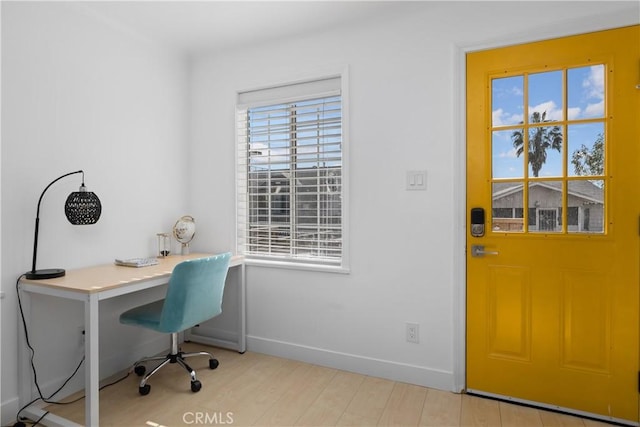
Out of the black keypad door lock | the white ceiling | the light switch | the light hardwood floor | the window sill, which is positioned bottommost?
the light hardwood floor

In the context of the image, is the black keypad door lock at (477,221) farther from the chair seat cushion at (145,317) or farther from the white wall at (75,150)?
the white wall at (75,150)

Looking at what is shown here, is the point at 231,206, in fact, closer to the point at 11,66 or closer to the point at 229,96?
the point at 229,96

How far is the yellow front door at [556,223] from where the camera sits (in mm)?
1909

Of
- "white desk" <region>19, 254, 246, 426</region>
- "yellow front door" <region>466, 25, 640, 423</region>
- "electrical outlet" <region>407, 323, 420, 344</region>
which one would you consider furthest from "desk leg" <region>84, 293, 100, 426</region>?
"yellow front door" <region>466, 25, 640, 423</region>

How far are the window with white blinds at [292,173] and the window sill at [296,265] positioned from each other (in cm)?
5

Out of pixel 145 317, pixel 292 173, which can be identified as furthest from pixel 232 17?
pixel 145 317

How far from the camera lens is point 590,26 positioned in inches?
Result: 76.9

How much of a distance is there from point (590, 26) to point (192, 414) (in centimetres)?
302

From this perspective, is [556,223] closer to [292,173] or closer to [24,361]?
[292,173]

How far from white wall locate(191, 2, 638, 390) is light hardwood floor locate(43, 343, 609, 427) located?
19 cm

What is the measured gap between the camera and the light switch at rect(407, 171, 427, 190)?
2.31 metres

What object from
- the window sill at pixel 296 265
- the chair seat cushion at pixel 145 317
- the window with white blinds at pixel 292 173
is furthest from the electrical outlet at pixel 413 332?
the chair seat cushion at pixel 145 317

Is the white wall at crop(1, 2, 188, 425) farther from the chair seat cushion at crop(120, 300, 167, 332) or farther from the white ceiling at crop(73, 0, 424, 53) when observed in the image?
the chair seat cushion at crop(120, 300, 167, 332)

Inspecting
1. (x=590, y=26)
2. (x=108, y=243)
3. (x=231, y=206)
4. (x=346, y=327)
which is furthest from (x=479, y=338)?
(x=108, y=243)
